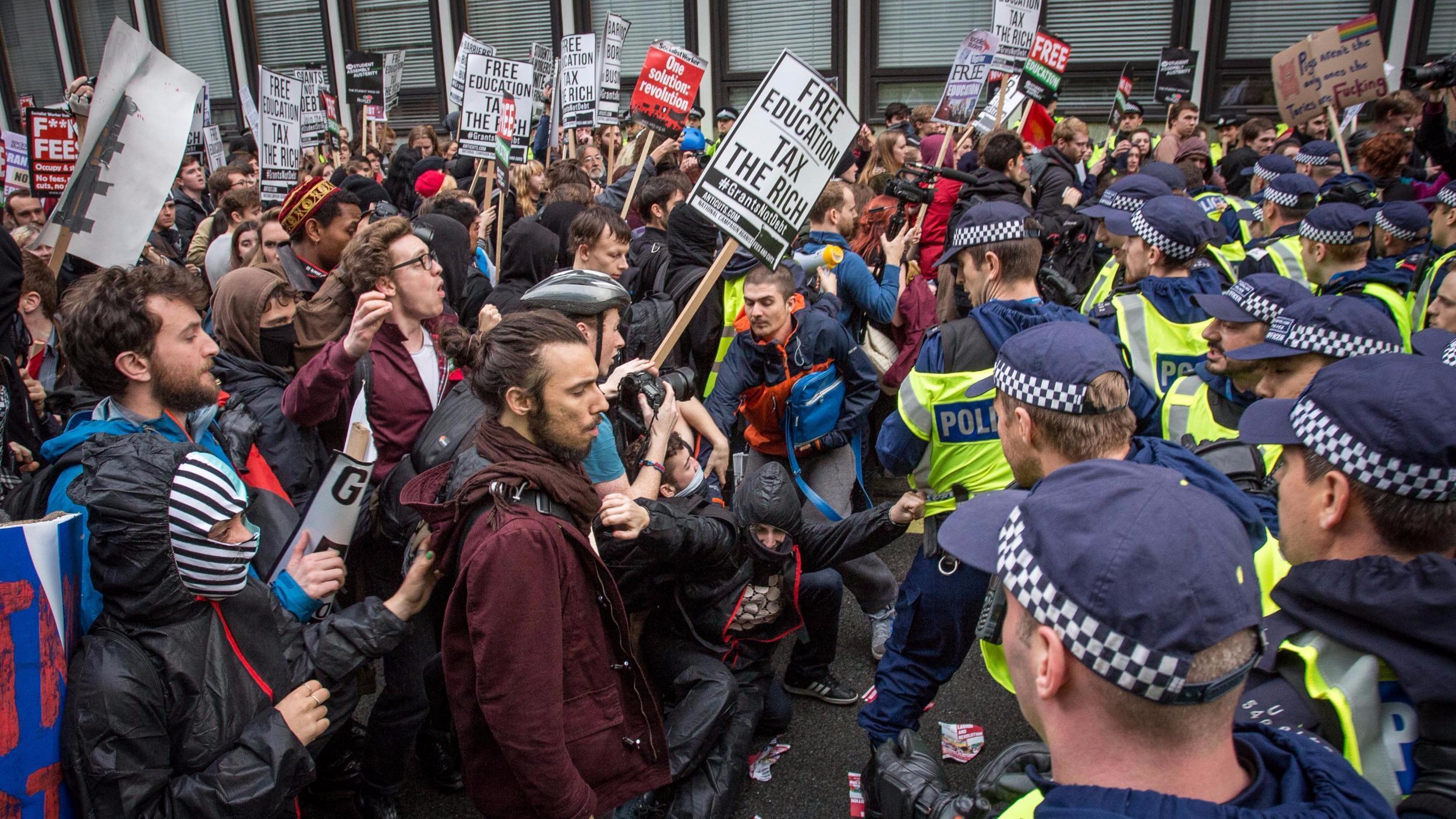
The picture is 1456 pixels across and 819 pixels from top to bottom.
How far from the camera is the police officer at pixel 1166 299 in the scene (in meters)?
4.28

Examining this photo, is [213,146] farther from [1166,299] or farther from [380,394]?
[1166,299]

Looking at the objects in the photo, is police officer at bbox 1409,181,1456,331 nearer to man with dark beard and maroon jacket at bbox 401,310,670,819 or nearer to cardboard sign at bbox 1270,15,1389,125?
cardboard sign at bbox 1270,15,1389,125

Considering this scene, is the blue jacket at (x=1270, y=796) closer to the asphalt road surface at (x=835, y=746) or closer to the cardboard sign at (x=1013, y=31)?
the asphalt road surface at (x=835, y=746)

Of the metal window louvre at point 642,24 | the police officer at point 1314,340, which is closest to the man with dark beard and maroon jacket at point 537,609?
the police officer at point 1314,340

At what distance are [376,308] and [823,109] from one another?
76.6 inches

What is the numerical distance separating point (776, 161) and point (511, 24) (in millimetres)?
15934

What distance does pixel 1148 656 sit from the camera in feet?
3.82

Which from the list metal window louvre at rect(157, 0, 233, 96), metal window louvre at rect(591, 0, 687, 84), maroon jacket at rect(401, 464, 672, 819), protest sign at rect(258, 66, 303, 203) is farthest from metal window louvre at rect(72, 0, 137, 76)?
maroon jacket at rect(401, 464, 672, 819)

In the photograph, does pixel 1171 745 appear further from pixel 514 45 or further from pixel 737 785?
pixel 514 45

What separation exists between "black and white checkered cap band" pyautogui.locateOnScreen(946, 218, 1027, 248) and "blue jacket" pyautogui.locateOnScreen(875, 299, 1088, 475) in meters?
0.27

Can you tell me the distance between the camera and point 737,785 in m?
3.23

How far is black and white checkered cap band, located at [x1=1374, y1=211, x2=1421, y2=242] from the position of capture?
543 centimetres

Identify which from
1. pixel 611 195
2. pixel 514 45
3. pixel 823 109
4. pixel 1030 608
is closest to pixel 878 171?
pixel 611 195

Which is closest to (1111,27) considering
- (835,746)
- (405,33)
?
(405,33)
